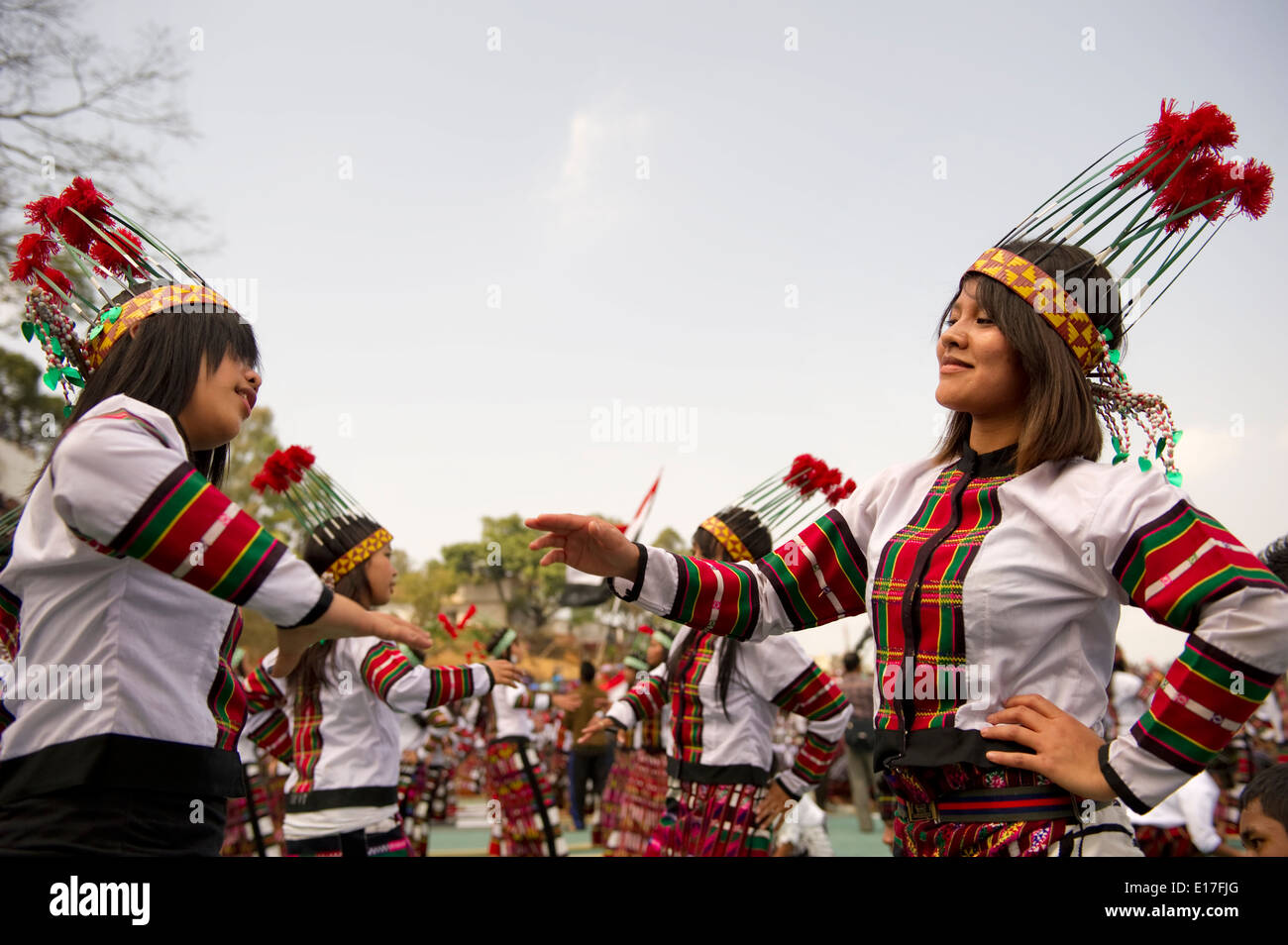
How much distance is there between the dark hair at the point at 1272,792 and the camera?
3.02 metres

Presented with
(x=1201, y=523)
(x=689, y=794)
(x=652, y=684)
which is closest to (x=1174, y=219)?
(x=1201, y=523)

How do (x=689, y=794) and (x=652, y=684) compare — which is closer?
(x=689, y=794)

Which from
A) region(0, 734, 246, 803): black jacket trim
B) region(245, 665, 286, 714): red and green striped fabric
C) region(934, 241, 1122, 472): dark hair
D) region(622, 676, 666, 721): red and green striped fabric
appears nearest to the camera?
region(0, 734, 246, 803): black jacket trim

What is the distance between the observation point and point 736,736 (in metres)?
5.01

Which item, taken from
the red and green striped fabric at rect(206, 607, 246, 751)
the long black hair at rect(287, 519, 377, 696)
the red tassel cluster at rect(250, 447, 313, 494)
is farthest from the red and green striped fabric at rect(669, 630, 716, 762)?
the red and green striped fabric at rect(206, 607, 246, 751)

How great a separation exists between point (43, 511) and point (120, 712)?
0.44 m

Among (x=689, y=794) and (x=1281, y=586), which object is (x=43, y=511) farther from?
(x=689, y=794)

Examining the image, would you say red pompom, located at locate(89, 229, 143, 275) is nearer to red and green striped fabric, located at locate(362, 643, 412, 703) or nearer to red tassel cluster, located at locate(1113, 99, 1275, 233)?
red and green striped fabric, located at locate(362, 643, 412, 703)

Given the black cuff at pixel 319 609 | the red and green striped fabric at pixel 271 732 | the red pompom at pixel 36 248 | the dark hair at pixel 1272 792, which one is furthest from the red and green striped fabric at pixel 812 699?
the red pompom at pixel 36 248

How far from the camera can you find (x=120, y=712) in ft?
6.61

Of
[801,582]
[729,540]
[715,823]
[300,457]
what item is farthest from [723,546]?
[801,582]

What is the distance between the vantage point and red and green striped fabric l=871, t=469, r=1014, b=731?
202cm

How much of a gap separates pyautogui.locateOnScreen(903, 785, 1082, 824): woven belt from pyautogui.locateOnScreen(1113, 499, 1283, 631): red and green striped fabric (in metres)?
0.38

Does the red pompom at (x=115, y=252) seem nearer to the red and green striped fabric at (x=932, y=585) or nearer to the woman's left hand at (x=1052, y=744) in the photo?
the red and green striped fabric at (x=932, y=585)
